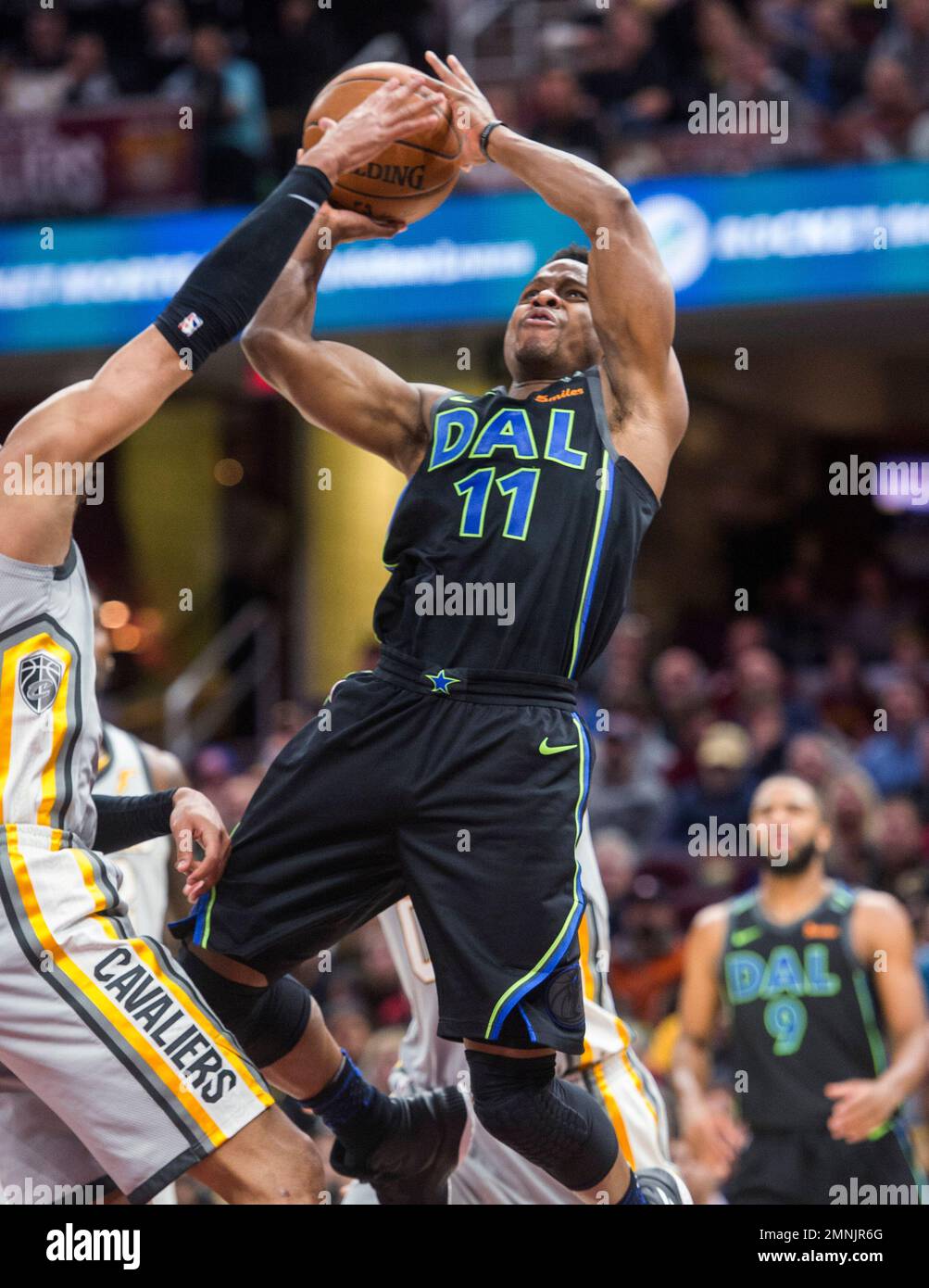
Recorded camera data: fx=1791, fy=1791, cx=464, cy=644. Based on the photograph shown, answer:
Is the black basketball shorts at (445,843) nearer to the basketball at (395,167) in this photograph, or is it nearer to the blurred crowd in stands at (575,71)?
the basketball at (395,167)

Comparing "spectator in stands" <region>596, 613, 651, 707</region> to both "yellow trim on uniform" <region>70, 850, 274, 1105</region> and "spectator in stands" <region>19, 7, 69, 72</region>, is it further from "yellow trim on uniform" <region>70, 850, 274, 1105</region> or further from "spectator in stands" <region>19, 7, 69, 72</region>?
"yellow trim on uniform" <region>70, 850, 274, 1105</region>

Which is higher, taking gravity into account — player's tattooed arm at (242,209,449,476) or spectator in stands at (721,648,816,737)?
player's tattooed arm at (242,209,449,476)

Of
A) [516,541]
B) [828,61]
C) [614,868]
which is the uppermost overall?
[828,61]

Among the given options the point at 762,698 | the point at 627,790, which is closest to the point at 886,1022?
the point at 627,790

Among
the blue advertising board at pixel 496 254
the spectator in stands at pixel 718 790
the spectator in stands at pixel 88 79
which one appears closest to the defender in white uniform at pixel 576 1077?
the spectator in stands at pixel 718 790

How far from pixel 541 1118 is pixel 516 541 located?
1.27 metres

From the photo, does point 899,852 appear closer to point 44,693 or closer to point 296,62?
point 44,693

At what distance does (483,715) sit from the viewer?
3955mm

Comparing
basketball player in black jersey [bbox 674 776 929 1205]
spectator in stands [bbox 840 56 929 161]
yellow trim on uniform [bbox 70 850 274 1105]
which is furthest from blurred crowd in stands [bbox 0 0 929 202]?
yellow trim on uniform [bbox 70 850 274 1105]

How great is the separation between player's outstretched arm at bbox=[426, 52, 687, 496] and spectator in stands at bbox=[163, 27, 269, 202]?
8026 mm

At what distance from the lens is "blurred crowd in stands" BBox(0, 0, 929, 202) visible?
1090 centimetres

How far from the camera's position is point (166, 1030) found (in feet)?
11.8
